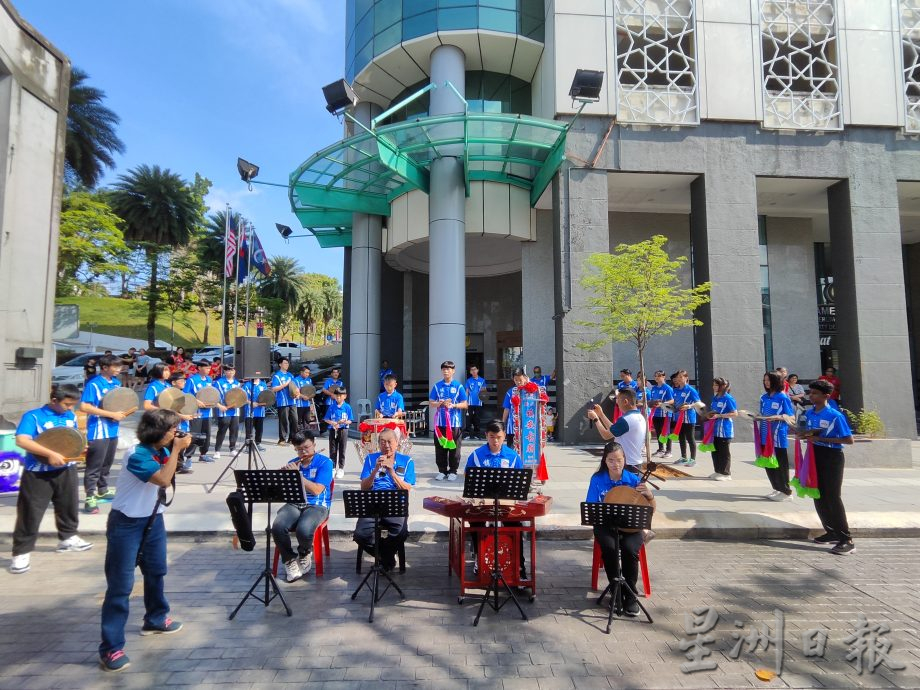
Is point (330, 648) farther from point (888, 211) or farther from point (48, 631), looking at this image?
point (888, 211)

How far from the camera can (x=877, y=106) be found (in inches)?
587

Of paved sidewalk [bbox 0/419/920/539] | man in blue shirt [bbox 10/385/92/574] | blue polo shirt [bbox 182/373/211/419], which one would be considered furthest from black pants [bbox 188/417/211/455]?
man in blue shirt [bbox 10/385/92/574]

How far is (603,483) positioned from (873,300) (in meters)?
14.8

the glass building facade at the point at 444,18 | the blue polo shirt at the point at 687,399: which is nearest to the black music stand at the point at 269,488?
the blue polo shirt at the point at 687,399

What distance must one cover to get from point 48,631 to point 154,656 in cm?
115

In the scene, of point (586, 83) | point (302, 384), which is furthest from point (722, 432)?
point (302, 384)

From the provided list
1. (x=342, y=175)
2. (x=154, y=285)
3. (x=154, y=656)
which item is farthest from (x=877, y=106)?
(x=154, y=285)

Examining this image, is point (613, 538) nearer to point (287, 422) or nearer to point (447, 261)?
point (287, 422)

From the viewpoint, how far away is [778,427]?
7922mm

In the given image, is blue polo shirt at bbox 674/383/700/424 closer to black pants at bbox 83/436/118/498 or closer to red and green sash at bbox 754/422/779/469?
red and green sash at bbox 754/422/779/469

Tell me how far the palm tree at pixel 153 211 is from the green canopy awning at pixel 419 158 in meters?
24.0

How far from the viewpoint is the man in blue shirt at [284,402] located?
12.5 m

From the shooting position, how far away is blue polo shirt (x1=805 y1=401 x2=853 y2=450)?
242 inches

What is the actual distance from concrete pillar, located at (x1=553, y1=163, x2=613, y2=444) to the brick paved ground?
25.8ft
